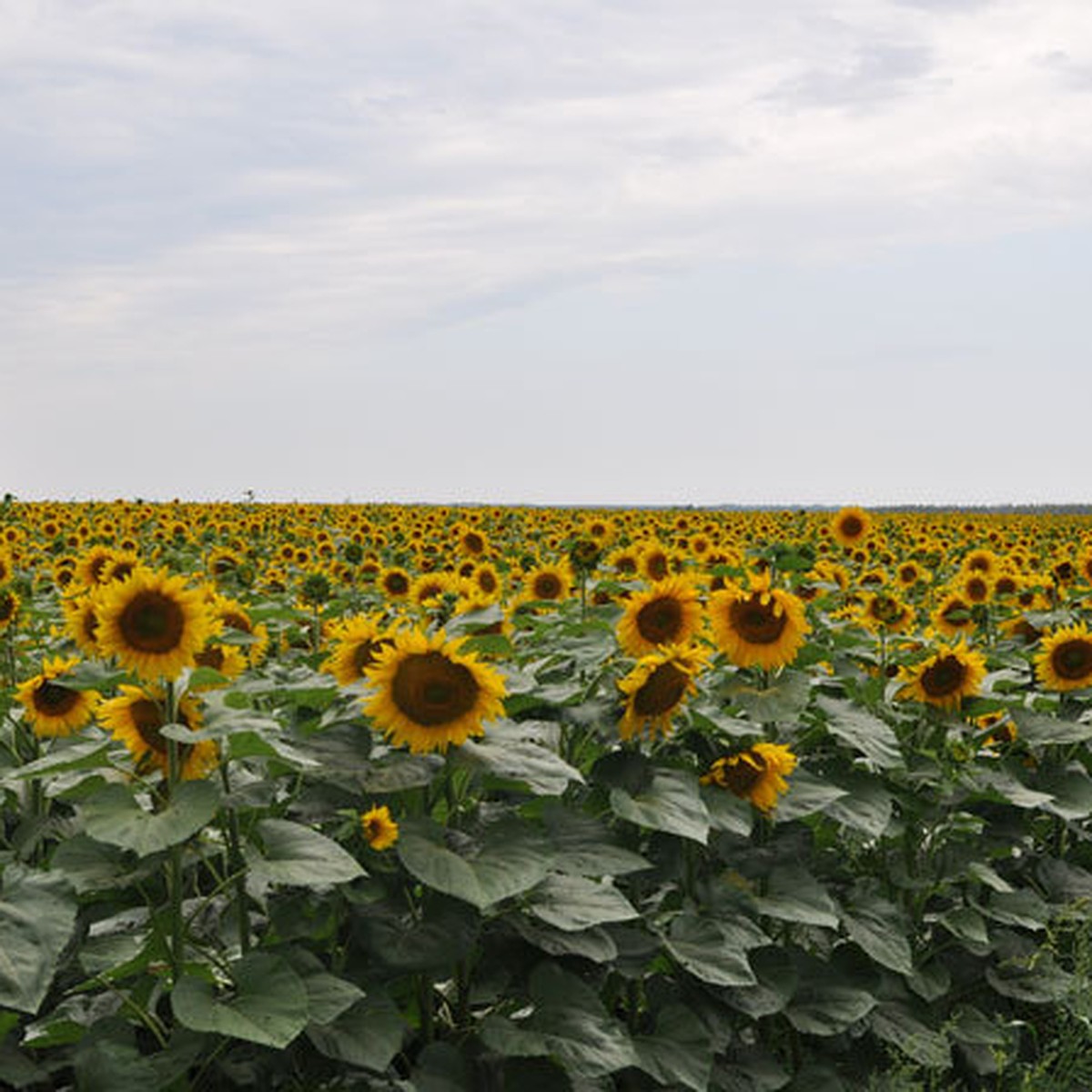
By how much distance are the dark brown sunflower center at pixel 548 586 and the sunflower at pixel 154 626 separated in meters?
4.54

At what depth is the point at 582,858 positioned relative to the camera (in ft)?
12.8

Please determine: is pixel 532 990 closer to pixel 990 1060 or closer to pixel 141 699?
pixel 141 699

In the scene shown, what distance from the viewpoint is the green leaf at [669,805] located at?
3.93 m

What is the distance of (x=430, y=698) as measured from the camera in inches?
144

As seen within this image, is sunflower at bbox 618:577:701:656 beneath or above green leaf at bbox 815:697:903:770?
above

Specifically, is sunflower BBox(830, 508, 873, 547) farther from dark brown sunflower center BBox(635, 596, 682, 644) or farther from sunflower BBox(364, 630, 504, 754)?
sunflower BBox(364, 630, 504, 754)

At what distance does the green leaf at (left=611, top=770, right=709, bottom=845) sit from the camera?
393cm

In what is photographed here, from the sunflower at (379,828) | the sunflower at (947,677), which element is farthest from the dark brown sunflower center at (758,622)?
the sunflower at (379,828)

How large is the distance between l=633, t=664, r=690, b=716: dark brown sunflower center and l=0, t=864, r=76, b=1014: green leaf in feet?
5.73

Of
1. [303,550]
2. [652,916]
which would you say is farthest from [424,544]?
[652,916]

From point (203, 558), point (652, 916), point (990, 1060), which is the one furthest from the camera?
point (203, 558)

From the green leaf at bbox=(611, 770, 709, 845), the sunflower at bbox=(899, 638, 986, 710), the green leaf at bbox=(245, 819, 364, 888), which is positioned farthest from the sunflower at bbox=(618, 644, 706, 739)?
the sunflower at bbox=(899, 638, 986, 710)

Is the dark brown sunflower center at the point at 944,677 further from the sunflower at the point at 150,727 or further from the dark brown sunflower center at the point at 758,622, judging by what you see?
the sunflower at the point at 150,727

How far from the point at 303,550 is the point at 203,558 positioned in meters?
1.75
